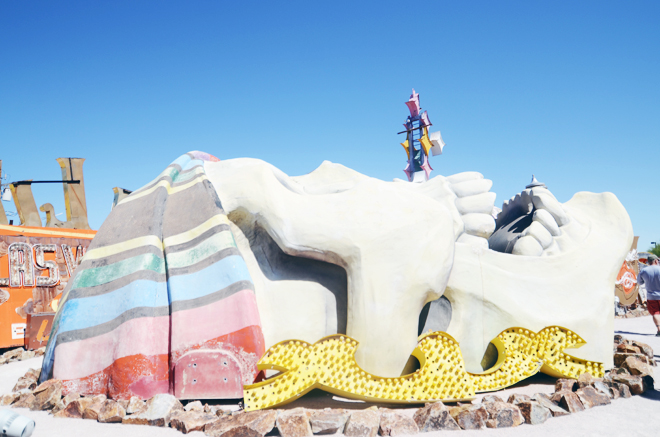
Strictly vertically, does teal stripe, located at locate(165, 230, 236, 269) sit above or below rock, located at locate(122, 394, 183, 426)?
above

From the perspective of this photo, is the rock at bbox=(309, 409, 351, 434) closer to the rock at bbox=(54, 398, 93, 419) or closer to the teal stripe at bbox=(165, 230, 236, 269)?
the teal stripe at bbox=(165, 230, 236, 269)

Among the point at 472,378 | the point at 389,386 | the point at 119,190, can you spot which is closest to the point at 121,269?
the point at 389,386

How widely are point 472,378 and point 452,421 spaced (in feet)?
2.35

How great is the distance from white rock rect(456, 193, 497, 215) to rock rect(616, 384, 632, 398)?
2.09 m

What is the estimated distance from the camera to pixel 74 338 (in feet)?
11.6

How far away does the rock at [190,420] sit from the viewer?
299cm

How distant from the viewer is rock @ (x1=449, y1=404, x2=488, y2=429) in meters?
3.08

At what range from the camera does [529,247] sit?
488 cm

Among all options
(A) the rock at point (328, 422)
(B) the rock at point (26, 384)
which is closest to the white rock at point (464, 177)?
(A) the rock at point (328, 422)

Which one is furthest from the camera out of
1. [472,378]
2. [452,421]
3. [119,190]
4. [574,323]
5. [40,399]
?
[119,190]

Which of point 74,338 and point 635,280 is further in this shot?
point 635,280

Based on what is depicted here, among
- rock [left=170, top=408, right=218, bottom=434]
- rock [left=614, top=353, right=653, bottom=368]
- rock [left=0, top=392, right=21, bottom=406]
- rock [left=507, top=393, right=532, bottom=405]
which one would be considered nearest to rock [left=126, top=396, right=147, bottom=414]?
rock [left=170, top=408, right=218, bottom=434]

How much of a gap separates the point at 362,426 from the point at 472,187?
10.2 feet

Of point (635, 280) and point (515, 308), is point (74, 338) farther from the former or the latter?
point (635, 280)
